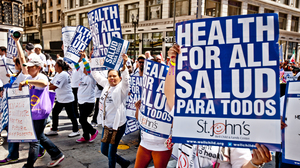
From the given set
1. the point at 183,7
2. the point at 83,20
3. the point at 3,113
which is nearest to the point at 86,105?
the point at 3,113

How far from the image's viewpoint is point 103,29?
439 cm

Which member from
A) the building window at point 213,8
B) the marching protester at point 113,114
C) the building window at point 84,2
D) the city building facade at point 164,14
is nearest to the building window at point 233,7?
the city building facade at point 164,14

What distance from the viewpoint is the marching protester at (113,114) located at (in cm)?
355

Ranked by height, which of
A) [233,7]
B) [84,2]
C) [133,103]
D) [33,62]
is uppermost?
[84,2]

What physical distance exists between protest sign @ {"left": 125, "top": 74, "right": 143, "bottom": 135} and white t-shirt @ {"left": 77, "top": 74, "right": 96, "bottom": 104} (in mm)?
1150

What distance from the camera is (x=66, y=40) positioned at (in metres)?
5.77

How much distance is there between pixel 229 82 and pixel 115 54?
8.28 feet

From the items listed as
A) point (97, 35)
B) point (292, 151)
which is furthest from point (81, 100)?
point (292, 151)

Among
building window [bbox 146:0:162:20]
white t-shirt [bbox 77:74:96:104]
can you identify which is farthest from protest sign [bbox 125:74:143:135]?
building window [bbox 146:0:162:20]

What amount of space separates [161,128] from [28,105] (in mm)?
2242

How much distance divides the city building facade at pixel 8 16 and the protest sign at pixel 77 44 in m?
11.4

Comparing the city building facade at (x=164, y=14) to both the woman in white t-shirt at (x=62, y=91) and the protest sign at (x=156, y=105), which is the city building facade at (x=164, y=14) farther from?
the protest sign at (x=156, y=105)

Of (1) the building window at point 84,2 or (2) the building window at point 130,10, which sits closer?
(2) the building window at point 130,10

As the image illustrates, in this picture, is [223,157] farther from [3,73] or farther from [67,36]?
[3,73]
